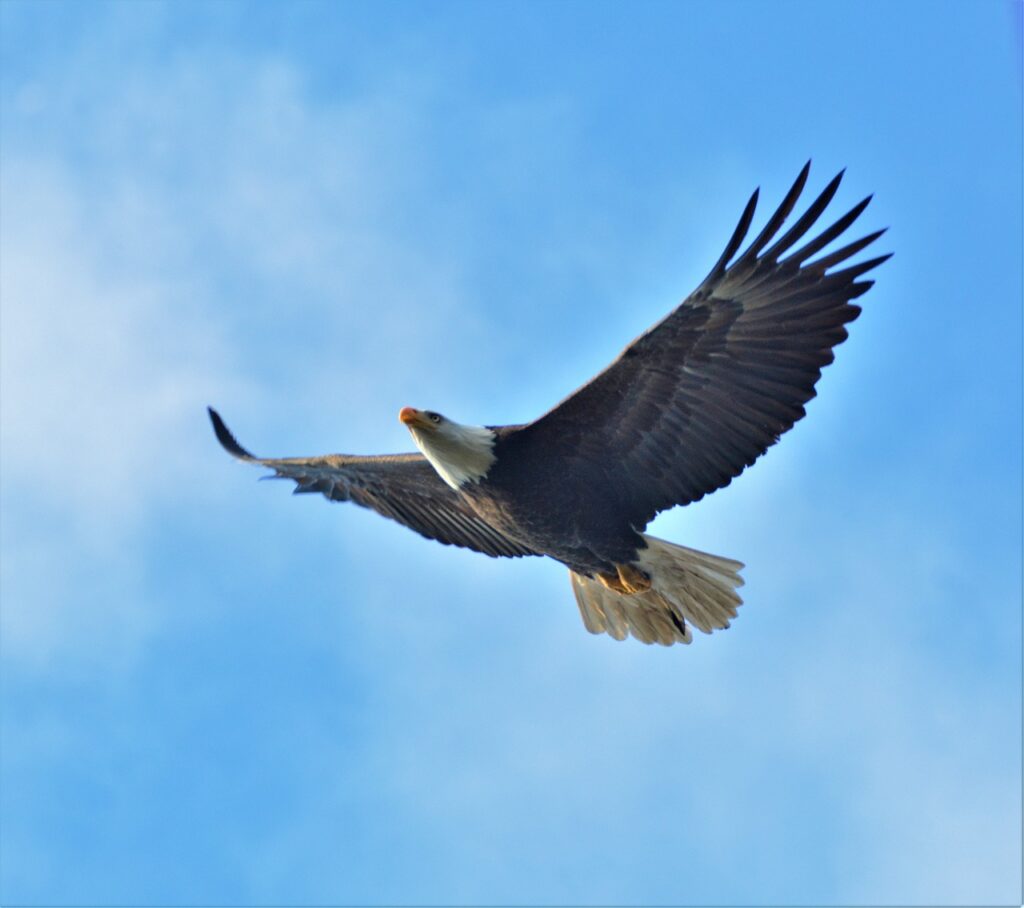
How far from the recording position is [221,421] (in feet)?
38.8

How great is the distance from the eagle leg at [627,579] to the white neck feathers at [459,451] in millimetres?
1192

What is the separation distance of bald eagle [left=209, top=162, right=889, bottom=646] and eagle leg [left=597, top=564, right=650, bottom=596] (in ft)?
0.05

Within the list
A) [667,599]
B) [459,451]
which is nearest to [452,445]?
[459,451]

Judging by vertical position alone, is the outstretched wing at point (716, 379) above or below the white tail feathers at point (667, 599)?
above

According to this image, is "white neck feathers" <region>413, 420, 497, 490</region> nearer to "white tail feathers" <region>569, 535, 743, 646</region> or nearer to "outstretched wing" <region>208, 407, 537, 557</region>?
"outstretched wing" <region>208, 407, 537, 557</region>

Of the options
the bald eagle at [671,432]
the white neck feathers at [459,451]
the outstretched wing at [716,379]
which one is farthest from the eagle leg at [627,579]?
the white neck feathers at [459,451]

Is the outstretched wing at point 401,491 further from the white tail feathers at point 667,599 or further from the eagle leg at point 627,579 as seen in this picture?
the white tail feathers at point 667,599

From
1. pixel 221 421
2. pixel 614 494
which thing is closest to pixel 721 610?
pixel 614 494

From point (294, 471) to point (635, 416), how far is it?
9.56ft

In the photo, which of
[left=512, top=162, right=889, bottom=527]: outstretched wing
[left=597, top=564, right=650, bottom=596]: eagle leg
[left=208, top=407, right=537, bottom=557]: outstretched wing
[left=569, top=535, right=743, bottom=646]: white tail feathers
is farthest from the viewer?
[left=208, top=407, right=537, bottom=557]: outstretched wing

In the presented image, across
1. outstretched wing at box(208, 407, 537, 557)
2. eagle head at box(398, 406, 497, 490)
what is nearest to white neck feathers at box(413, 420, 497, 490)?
eagle head at box(398, 406, 497, 490)

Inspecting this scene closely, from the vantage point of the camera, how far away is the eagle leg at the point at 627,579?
1048 cm

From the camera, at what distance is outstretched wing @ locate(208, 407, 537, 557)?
11.1m

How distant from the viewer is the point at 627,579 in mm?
10578
